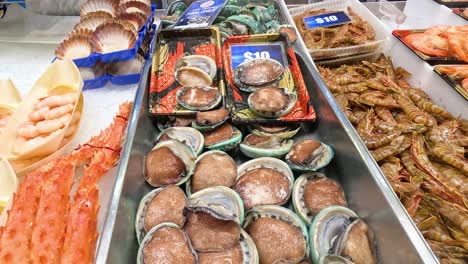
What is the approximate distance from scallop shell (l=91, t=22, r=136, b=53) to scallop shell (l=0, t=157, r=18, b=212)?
1.10 meters

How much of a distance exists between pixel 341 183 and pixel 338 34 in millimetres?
1913

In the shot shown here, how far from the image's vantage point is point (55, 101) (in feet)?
6.44

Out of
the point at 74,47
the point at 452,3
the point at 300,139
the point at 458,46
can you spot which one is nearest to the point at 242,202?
the point at 300,139

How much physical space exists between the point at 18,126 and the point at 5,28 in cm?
190

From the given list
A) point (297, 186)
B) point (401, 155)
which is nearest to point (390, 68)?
point (401, 155)

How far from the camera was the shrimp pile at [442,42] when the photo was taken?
2604 millimetres

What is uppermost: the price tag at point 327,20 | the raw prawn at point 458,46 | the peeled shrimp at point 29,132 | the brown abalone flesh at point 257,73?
the brown abalone flesh at point 257,73

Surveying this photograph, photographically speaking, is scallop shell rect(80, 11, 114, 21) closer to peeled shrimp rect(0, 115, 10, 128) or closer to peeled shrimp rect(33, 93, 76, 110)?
peeled shrimp rect(33, 93, 76, 110)

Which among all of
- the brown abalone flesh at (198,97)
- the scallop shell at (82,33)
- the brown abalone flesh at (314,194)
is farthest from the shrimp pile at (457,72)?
the scallop shell at (82,33)

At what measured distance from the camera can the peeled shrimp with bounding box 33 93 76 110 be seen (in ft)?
6.42

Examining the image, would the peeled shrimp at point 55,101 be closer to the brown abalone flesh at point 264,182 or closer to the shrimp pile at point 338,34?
the brown abalone flesh at point 264,182

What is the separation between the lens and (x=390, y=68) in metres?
2.76

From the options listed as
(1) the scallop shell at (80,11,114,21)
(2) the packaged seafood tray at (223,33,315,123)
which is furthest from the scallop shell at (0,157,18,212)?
(1) the scallop shell at (80,11,114,21)

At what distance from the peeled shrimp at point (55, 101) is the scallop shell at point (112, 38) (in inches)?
21.6
